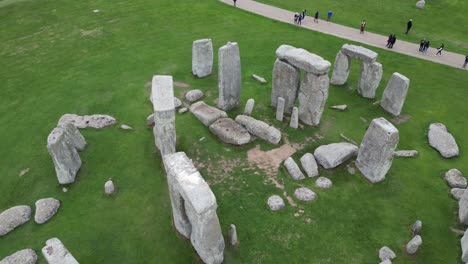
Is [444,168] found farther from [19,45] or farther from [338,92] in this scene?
[19,45]

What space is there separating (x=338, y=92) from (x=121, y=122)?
11201mm

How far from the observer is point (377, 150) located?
1298 cm

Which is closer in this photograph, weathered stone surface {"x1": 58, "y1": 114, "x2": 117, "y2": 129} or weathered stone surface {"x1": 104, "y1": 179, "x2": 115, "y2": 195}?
weathered stone surface {"x1": 104, "y1": 179, "x2": 115, "y2": 195}

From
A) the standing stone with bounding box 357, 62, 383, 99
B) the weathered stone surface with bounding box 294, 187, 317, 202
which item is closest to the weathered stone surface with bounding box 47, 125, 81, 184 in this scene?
the weathered stone surface with bounding box 294, 187, 317, 202

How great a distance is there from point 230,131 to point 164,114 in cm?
350

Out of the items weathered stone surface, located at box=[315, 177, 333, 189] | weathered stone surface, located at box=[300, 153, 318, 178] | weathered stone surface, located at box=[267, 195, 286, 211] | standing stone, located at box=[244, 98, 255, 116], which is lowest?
weathered stone surface, located at box=[267, 195, 286, 211]

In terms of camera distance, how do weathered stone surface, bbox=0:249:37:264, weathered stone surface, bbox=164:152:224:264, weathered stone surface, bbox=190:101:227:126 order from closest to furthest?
weathered stone surface, bbox=164:152:224:264, weathered stone surface, bbox=0:249:37:264, weathered stone surface, bbox=190:101:227:126

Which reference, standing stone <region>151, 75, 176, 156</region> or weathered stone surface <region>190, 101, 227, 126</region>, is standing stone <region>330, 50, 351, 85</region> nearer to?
weathered stone surface <region>190, 101, 227, 126</region>

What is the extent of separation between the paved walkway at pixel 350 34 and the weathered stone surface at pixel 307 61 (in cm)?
1054

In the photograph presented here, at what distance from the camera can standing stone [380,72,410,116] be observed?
16.3 meters

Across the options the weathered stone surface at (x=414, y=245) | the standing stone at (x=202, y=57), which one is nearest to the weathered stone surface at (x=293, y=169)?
the weathered stone surface at (x=414, y=245)

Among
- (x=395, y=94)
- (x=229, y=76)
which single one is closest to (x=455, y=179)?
(x=395, y=94)

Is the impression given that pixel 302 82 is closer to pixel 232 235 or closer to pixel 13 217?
pixel 232 235

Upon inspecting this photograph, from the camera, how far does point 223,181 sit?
13.6m
